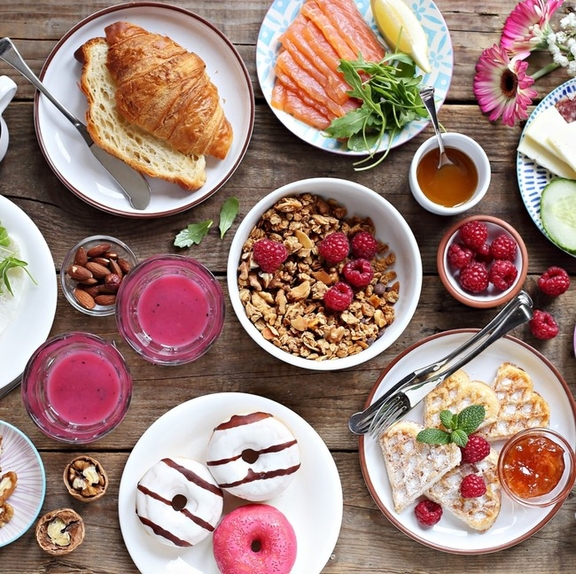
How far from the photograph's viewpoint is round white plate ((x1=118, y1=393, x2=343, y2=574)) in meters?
1.75

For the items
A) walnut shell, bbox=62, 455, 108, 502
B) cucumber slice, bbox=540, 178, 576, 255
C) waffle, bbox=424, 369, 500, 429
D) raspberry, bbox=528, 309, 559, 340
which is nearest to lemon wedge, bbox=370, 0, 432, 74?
cucumber slice, bbox=540, 178, 576, 255

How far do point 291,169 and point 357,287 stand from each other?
0.35 m

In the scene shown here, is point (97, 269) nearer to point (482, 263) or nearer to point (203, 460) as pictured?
point (203, 460)

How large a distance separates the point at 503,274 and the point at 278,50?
790mm

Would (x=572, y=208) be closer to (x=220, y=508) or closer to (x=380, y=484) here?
(x=380, y=484)

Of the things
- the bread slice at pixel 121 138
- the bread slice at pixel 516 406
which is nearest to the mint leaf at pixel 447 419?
the bread slice at pixel 516 406

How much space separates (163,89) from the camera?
1.65 m

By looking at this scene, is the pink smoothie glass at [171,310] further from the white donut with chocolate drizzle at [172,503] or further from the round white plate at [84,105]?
the white donut with chocolate drizzle at [172,503]

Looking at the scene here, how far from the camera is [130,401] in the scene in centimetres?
178

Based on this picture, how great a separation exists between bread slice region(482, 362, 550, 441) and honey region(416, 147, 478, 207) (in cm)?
46

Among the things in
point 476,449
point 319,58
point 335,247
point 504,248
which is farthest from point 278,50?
point 476,449

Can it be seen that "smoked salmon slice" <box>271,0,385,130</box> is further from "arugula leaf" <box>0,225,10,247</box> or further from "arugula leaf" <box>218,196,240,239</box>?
"arugula leaf" <box>0,225,10,247</box>

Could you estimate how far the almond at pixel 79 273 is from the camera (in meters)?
1.72

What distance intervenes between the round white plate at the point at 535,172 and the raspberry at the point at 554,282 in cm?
10
